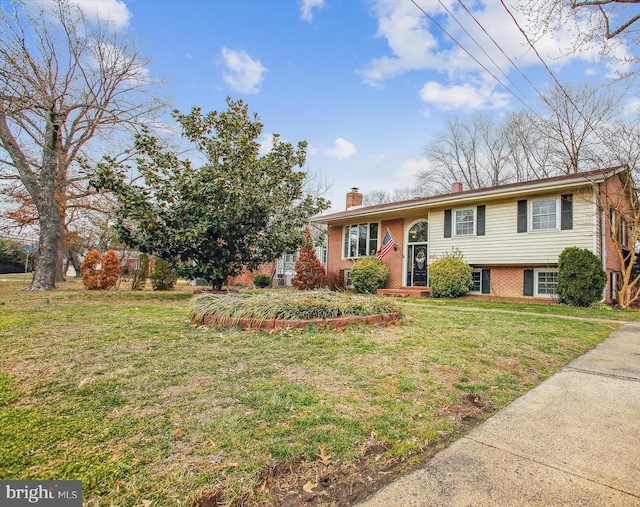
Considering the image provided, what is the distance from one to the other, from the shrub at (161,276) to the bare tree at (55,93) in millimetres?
3291

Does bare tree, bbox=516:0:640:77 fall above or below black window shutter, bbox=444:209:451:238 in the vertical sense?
above

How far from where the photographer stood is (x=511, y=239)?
1285 cm

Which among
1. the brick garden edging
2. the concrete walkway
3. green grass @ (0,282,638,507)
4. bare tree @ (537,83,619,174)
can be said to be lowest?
the concrete walkway

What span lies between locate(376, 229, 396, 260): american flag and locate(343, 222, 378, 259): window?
98 cm

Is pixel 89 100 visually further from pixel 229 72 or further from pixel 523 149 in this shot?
pixel 523 149

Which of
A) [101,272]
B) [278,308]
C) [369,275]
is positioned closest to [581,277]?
[369,275]

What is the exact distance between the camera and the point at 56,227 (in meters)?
12.5

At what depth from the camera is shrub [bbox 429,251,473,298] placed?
13258mm

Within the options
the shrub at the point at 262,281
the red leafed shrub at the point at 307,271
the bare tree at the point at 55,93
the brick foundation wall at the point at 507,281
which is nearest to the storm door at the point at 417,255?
the brick foundation wall at the point at 507,281

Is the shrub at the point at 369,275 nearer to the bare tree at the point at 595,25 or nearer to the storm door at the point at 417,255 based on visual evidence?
the storm door at the point at 417,255

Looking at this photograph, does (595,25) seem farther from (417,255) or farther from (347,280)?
(347,280)

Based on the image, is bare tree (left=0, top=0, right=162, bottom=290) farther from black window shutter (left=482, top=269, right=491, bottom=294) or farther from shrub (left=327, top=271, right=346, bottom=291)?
black window shutter (left=482, top=269, right=491, bottom=294)

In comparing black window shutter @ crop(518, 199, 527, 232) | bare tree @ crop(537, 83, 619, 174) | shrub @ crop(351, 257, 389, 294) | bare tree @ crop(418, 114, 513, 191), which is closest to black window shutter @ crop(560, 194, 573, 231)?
black window shutter @ crop(518, 199, 527, 232)

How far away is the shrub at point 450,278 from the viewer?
13.3 meters
